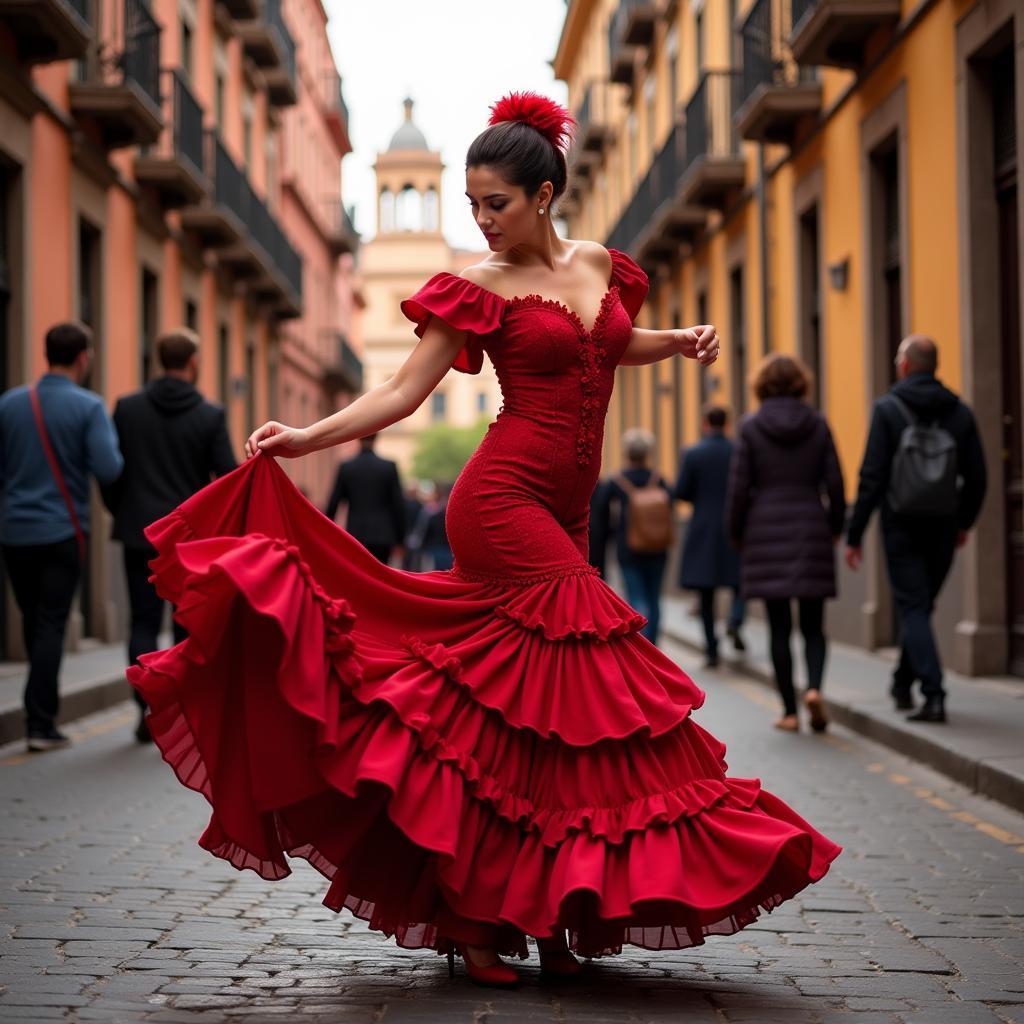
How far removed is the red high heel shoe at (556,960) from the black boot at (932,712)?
504 centimetres

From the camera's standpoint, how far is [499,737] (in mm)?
4004

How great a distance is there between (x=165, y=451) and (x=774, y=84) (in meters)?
9.98

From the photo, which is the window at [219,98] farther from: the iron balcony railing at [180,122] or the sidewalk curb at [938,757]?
the sidewalk curb at [938,757]

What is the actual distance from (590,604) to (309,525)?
0.68 meters

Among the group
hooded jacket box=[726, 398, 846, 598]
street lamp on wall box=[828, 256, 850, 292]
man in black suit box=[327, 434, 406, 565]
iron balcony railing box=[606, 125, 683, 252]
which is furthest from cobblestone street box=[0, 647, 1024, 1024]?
iron balcony railing box=[606, 125, 683, 252]

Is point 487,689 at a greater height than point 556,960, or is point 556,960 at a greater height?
point 487,689

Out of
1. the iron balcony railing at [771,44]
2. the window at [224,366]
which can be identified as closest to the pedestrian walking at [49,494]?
the iron balcony railing at [771,44]

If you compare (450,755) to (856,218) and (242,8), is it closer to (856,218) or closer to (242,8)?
(856,218)

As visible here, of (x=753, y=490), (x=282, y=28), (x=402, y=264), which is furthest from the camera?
(x=402, y=264)

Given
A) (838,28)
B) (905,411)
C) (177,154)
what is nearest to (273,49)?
(177,154)

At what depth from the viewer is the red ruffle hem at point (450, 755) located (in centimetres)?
381

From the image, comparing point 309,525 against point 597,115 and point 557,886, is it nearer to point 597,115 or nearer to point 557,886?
point 557,886

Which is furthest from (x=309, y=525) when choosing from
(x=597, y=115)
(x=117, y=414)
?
(x=597, y=115)

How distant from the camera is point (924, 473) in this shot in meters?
8.89
